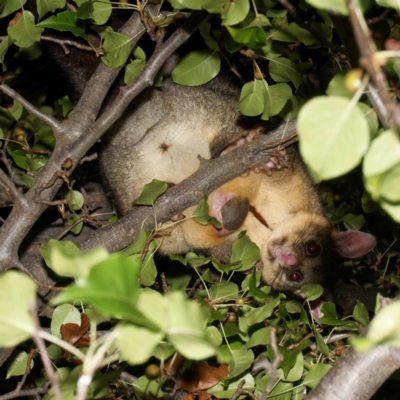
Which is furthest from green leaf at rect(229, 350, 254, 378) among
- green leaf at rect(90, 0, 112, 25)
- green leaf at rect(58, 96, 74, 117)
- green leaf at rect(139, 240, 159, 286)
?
green leaf at rect(58, 96, 74, 117)

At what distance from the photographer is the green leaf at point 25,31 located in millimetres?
2539

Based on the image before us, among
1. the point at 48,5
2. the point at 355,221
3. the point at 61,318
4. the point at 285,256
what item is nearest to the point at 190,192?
the point at 61,318

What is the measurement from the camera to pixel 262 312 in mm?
2443

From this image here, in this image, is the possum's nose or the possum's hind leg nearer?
the possum's hind leg

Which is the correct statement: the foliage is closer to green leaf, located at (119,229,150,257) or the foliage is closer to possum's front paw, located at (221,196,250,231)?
green leaf, located at (119,229,150,257)

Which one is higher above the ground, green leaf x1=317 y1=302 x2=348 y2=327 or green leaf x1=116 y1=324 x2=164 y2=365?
green leaf x1=116 y1=324 x2=164 y2=365

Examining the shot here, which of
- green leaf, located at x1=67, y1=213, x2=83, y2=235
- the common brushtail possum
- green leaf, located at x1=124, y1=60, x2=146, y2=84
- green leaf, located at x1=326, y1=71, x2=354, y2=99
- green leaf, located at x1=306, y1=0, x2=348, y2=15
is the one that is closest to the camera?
green leaf, located at x1=306, y1=0, x2=348, y2=15

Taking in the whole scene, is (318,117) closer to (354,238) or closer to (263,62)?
(354,238)

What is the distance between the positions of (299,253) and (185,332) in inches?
110

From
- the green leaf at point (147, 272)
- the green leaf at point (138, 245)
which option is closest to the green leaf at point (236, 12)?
the green leaf at point (138, 245)

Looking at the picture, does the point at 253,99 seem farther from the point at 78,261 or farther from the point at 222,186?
the point at 78,261

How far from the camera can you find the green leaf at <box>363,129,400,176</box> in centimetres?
99

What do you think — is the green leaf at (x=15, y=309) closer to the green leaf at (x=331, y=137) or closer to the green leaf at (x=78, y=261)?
the green leaf at (x=78, y=261)

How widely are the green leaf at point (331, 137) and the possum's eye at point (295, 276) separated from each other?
2.79 m
